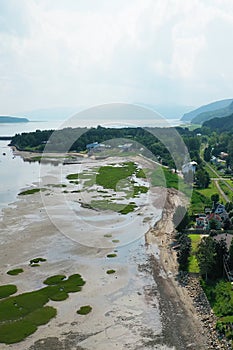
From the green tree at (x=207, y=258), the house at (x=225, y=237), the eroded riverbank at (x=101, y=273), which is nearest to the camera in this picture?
the eroded riverbank at (x=101, y=273)

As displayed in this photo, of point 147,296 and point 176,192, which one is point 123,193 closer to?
point 176,192

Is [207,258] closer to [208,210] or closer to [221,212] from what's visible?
[221,212]

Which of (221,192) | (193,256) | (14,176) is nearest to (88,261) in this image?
(193,256)

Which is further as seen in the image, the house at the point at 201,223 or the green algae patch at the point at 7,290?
the house at the point at 201,223

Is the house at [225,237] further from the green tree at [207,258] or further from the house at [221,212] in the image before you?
the house at [221,212]

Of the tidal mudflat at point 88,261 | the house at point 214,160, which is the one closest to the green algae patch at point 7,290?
the tidal mudflat at point 88,261

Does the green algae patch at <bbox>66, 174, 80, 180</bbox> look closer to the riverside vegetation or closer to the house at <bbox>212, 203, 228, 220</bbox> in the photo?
the riverside vegetation
